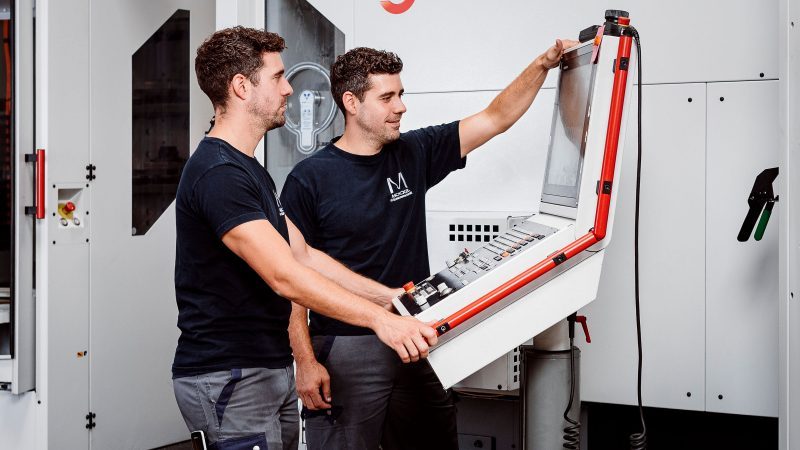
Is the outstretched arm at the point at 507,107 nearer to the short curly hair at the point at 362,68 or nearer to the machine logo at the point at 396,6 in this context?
the short curly hair at the point at 362,68

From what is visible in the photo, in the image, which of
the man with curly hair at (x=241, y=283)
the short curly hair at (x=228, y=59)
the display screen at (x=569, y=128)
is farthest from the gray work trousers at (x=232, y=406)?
the display screen at (x=569, y=128)

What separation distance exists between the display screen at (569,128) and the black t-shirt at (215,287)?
2.40 ft

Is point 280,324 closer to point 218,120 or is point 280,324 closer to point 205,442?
point 205,442

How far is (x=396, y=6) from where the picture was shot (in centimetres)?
324

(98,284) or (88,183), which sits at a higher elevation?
(88,183)

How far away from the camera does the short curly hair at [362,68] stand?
2.59 metres

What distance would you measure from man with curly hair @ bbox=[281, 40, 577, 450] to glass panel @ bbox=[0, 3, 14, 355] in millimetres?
1631

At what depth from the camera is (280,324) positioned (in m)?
2.05

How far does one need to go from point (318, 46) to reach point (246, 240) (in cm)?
171

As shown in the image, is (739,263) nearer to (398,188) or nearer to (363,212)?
(398,188)

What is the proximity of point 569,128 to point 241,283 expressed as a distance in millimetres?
919

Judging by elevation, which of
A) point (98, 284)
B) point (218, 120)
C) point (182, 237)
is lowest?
point (98, 284)

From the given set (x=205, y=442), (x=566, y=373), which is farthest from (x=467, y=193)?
(x=205, y=442)

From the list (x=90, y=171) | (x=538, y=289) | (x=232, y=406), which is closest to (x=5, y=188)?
(x=90, y=171)
